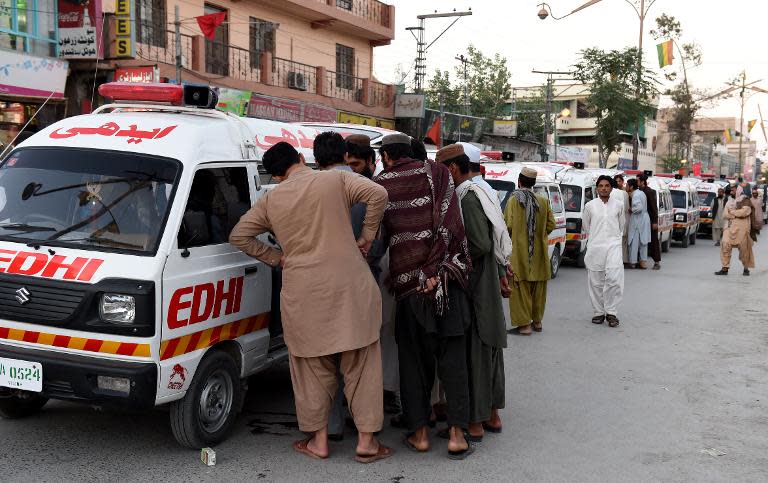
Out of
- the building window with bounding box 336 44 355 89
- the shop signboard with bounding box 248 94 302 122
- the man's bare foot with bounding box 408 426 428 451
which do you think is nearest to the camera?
the man's bare foot with bounding box 408 426 428 451

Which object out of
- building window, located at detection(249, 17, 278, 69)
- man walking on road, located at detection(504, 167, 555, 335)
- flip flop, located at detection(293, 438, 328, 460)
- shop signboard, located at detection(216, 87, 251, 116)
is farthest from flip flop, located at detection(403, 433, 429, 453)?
building window, located at detection(249, 17, 278, 69)

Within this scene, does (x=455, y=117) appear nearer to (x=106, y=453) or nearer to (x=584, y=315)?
(x=584, y=315)

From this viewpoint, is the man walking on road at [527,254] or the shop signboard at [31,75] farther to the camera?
the shop signboard at [31,75]

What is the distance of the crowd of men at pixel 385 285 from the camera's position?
443 cm

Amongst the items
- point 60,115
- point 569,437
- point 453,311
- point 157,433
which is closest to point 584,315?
point 569,437

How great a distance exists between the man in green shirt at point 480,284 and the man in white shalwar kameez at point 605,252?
4758 millimetres

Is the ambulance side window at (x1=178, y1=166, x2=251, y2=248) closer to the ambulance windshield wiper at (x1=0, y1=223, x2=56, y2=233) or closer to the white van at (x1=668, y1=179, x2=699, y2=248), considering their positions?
the ambulance windshield wiper at (x1=0, y1=223, x2=56, y2=233)

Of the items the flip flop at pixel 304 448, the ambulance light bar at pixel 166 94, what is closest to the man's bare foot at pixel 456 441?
the flip flop at pixel 304 448

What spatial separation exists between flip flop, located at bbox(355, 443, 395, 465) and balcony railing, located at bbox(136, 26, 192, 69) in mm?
14389

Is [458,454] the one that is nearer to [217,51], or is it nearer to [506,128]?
[217,51]

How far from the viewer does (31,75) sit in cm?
1488

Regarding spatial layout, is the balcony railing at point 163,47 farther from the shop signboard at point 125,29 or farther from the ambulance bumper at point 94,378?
the ambulance bumper at point 94,378

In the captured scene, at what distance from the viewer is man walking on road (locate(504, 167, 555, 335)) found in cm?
→ 876

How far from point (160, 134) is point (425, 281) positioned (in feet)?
6.08
